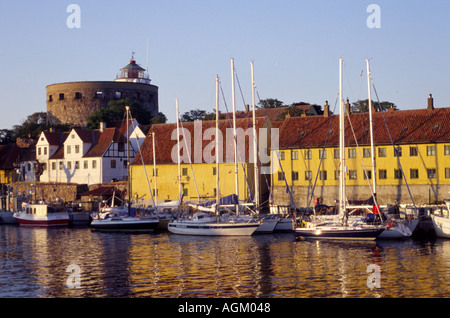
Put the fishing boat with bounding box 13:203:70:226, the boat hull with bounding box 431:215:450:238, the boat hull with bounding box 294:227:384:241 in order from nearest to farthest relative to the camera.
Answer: the boat hull with bounding box 294:227:384:241, the boat hull with bounding box 431:215:450:238, the fishing boat with bounding box 13:203:70:226

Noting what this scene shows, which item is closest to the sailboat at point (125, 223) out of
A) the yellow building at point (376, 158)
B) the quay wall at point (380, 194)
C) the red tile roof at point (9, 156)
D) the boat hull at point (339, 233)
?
the yellow building at point (376, 158)

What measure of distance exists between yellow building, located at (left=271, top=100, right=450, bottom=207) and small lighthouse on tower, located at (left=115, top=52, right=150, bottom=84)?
6826 cm

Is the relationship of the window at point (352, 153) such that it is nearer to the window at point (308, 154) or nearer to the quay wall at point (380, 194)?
the quay wall at point (380, 194)

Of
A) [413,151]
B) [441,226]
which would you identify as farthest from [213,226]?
[413,151]

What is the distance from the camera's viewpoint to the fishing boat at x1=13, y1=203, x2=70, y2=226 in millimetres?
71438

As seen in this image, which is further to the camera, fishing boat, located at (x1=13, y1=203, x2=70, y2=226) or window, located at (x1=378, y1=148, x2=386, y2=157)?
fishing boat, located at (x1=13, y1=203, x2=70, y2=226)

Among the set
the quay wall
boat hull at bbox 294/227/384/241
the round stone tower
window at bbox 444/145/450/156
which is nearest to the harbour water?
boat hull at bbox 294/227/384/241

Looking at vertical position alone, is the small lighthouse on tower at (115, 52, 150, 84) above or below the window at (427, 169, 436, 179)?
above

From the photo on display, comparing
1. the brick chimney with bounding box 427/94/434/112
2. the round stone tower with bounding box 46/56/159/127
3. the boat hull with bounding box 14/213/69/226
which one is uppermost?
the round stone tower with bounding box 46/56/159/127

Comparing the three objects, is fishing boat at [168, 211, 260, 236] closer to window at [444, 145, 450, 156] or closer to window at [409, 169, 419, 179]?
window at [409, 169, 419, 179]

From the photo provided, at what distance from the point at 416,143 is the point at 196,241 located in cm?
2528

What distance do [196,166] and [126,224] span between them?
13.5 metres

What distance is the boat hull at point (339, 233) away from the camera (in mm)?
46625
